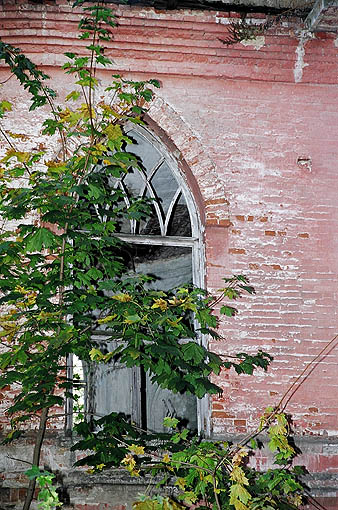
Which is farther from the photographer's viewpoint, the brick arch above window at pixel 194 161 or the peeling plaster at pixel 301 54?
the peeling plaster at pixel 301 54

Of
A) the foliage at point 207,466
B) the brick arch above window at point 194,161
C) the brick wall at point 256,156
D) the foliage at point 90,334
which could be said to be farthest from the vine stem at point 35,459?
the brick arch above window at point 194,161

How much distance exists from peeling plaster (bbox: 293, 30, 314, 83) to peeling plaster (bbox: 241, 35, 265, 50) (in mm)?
370

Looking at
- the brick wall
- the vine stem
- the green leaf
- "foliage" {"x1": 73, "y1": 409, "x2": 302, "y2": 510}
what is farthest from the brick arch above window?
the vine stem

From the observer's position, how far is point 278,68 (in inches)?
245

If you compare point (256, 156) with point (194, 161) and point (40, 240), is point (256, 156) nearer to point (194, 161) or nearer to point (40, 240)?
point (194, 161)

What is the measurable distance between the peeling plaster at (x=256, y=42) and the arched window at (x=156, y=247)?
1320mm

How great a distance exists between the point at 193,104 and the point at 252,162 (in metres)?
0.81

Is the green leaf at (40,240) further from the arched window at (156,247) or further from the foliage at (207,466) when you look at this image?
the arched window at (156,247)

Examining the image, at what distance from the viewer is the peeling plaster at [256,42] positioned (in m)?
6.19

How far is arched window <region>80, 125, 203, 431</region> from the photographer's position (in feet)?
18.7

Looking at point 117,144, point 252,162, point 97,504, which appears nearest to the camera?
point 117,144

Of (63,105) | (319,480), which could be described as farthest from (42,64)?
(319,480)

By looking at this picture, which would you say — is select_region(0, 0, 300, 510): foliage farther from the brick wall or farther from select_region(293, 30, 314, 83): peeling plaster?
select_region(293, 30, 314, 83): peeling plaster

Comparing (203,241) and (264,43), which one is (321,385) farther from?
(264,43)
